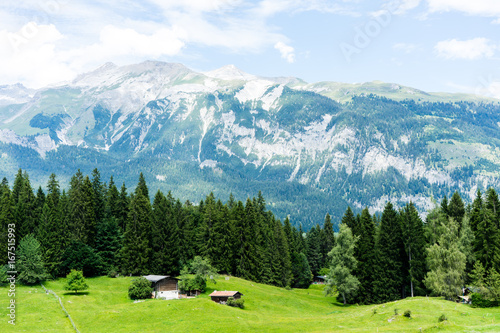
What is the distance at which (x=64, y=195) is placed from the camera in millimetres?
117500

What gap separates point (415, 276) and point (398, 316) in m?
43.4

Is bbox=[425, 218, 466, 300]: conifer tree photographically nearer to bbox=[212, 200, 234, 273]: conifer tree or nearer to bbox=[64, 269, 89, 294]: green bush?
bbox=[212, 200, 234, 273]: conifer tree

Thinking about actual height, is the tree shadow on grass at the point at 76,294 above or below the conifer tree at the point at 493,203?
below

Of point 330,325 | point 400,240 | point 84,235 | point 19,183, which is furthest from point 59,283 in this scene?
point 400,240

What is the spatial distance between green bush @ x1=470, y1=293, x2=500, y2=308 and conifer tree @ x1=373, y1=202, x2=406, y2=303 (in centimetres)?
2960

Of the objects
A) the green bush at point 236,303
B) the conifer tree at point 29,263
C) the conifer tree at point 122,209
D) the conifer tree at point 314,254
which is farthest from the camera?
the conifer tree at point 314,254

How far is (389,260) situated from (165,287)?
55.0 metres

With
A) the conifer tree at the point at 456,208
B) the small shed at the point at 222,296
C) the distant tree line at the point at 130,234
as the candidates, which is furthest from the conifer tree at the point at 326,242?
the small shed at the point at 222,296

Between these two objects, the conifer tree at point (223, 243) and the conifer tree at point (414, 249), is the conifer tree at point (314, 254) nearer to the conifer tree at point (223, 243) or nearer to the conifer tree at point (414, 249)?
the conifer tree at point (223, 243)

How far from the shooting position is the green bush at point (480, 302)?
71.8 m

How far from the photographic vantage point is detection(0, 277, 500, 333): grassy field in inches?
2356

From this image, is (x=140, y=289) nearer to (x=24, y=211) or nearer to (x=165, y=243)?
(x=165, y=243)

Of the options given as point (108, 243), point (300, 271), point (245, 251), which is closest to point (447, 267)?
point (245, 251)

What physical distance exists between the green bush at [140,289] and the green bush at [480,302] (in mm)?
63907
